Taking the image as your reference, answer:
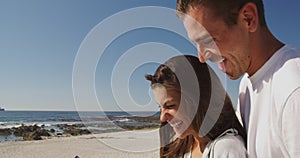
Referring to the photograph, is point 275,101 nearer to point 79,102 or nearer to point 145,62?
point 145,62

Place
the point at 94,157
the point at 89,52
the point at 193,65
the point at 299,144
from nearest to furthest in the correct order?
1. the point at 299,144
2. the point at 193,65
3. the point at 89,52
4. the point at 94,157

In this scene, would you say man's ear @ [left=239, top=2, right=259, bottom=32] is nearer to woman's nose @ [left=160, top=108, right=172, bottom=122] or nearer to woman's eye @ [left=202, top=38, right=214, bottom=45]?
woman's eye @ [left=202, top=38, right=214, bottom=45]

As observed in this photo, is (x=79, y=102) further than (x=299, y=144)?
Yes

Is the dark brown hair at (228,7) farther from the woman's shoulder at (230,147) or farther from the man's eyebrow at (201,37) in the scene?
the woman's shoulder at (230,147)

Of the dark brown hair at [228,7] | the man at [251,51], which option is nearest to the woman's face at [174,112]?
the man at [251,51]

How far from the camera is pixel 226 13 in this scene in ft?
3.69

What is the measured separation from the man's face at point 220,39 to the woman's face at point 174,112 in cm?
40

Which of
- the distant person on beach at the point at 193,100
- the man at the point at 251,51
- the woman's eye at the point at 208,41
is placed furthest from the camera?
the distant person on beach at the point at 193,100

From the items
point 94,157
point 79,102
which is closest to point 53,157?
point 94,157

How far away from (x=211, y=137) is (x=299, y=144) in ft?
2.01

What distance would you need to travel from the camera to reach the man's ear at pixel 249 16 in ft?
3.66

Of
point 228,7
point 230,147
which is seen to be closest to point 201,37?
point 228,7

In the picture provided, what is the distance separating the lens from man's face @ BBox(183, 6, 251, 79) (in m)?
1.13

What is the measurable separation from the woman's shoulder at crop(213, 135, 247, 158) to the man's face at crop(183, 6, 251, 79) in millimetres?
280
